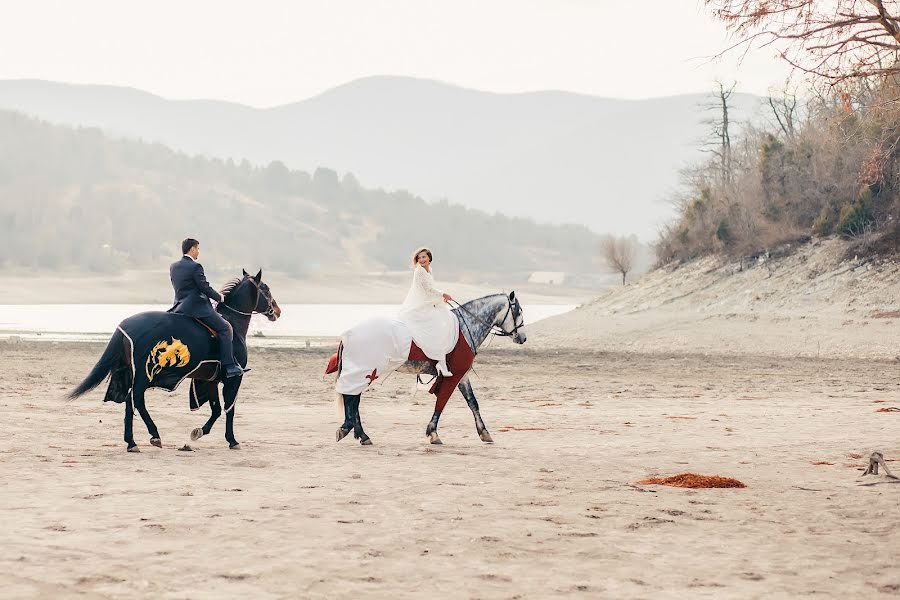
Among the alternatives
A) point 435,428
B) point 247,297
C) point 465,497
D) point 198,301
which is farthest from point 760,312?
point 465,497

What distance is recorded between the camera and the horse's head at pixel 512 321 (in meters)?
14.2

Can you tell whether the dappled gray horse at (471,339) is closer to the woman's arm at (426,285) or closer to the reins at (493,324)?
the reins at (493,324)

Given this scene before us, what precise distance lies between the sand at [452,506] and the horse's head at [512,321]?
1.33m

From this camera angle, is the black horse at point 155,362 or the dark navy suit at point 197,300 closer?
the black horse at point 155,362

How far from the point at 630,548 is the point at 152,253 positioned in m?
143

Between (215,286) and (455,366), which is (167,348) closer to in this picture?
(455,366)

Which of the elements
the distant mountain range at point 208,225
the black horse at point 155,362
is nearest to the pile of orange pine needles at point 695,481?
the black horse at point 155,362

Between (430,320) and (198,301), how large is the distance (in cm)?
265

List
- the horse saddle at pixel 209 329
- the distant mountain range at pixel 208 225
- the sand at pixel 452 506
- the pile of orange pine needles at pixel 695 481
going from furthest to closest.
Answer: the distant mountain range at pixel 208 225 < the horse saddle at pixel 209 329 < the pile of orange pine needles at pixel 695 481 < the sand at pixel 452 506

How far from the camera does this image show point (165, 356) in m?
12.3

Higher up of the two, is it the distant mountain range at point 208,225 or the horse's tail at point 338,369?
the distant mountain range at point 208,225

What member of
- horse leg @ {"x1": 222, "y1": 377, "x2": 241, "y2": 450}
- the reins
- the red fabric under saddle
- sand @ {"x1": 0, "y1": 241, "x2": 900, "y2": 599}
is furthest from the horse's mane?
the reins

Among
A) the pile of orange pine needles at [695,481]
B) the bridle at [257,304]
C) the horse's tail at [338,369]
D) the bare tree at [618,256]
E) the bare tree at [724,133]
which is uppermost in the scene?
the bare tree at [724,133]

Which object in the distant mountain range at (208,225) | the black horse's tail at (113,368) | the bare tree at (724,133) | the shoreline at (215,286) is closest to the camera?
the black horse's tail at (113,368)
